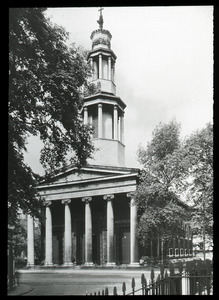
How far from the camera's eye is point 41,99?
14.1 metres

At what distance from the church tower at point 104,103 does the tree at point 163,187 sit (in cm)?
187

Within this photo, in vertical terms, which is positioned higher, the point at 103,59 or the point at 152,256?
the point at 103,59

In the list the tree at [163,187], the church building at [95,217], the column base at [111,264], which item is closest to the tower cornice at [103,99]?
the tree at [163,187]

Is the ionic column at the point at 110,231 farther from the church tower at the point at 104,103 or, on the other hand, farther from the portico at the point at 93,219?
the church tower at the point at 104,103

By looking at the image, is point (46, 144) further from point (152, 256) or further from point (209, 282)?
point (152, 256)

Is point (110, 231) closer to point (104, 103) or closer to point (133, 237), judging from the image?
point (133, 237)

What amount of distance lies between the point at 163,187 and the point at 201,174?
5261 mm

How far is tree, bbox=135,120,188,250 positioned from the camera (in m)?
20.2

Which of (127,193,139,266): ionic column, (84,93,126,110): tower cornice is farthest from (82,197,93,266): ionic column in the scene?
(84,93,126,110): tower cornice

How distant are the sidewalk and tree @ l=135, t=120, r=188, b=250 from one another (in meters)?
8.85

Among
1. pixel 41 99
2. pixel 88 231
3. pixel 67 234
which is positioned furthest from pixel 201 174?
pixel 67 234
